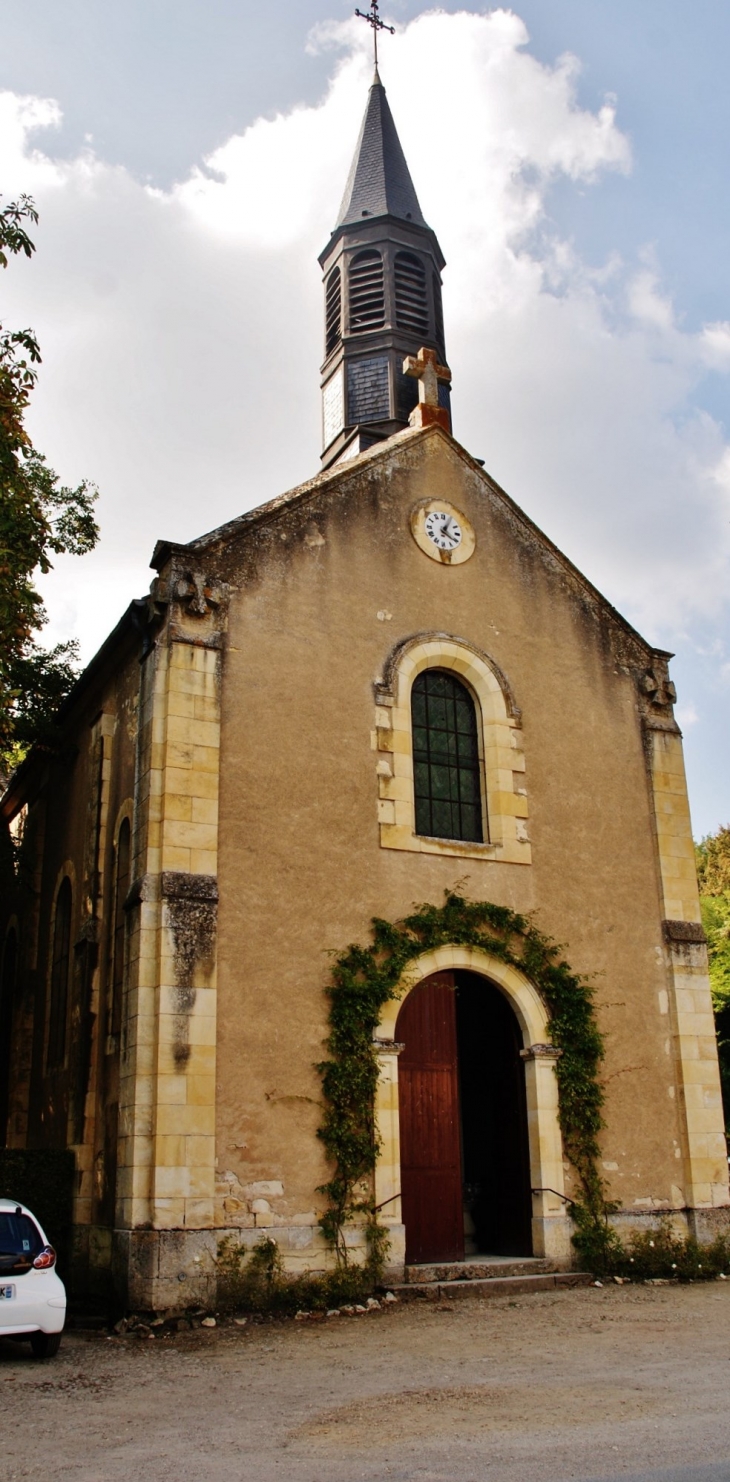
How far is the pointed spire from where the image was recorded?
67.4 ft

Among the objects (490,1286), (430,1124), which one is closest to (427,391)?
(430,1124)

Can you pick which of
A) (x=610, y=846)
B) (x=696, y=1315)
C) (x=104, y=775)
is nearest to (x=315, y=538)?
(x=104, y=775)

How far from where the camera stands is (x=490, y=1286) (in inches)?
473

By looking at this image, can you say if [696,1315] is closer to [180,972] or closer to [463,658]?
[180,972]

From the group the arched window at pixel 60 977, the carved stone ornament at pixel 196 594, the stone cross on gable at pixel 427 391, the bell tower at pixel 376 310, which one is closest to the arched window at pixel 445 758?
the carved stone ornament at pixel 196 594

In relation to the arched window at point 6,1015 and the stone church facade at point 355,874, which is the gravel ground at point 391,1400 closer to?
the stone church facade at point 355,874

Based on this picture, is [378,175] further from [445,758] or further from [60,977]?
[60,977]

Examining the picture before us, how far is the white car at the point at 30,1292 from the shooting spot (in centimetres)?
905

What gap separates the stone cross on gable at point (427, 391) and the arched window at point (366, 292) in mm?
3383

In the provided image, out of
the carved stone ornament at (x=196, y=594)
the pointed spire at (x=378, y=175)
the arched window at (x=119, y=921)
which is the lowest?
the arched window at (x=119, y=921)

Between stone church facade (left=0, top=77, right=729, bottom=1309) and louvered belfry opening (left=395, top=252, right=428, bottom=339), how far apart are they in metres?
3.44

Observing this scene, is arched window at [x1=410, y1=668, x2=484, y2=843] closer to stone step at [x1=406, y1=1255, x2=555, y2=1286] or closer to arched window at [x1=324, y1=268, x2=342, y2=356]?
stone step at [x1=406, y1=1255, x2=555, y2=1286]

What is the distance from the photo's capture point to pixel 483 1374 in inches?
325

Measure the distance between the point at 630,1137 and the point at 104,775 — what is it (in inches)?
285
